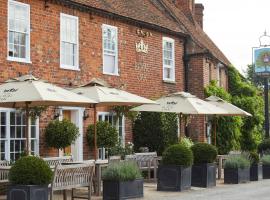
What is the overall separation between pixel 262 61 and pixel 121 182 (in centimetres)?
1649

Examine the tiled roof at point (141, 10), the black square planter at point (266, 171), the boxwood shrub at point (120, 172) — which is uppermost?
the tiled roof at point (141, 10)

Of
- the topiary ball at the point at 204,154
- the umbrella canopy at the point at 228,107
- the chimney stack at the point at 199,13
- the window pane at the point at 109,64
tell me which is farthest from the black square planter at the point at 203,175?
the chimney stack at the point at 199,13

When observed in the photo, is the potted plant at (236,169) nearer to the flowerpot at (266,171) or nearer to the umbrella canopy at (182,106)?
the umbrella canopy at (182,106)

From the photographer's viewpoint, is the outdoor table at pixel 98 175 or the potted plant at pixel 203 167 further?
the potted plant at pixel 203 167

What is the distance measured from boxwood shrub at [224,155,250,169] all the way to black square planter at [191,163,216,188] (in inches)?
50.0

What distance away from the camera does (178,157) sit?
15.7m

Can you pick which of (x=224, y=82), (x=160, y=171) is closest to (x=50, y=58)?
(x=160, y=171)

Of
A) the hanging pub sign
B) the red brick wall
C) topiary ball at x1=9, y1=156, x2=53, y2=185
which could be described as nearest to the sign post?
the hanging pub sign

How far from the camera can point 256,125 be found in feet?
92.9

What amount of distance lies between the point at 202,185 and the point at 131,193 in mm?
3790

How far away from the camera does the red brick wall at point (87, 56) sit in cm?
1717

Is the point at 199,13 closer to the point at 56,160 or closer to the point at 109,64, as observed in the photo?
the point at 109,64

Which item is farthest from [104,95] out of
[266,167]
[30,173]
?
[266,167]

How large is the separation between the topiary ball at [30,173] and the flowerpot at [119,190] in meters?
2.01
